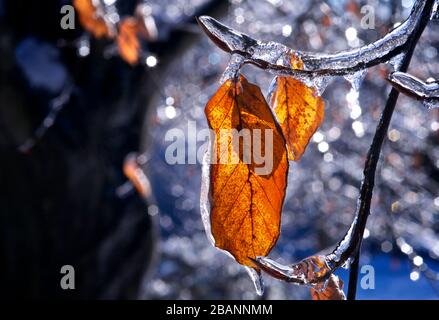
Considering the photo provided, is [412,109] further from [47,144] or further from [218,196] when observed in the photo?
[218,196]

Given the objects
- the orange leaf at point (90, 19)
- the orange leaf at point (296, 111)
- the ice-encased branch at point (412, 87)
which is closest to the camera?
the ice-encased branch at point (412, 87)

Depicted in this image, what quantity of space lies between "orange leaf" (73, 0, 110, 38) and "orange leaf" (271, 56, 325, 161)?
166cm

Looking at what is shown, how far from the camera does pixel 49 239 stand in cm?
259

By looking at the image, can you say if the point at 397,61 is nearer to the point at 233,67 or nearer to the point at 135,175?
the point at 233,67

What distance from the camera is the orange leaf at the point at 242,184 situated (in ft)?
1.79

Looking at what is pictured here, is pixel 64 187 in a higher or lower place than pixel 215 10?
lower

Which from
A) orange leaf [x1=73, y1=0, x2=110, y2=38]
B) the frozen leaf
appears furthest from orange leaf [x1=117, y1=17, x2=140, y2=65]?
the frozen leaf

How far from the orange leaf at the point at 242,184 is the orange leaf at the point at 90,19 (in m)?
1.72

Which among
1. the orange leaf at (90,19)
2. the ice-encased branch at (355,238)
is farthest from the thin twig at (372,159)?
the orange leaf at (90,19)

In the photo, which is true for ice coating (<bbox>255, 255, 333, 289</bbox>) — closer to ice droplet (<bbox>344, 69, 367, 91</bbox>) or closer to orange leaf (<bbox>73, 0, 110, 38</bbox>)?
ice droplet (<bbox>344, 69, 367, 91</bbox>)

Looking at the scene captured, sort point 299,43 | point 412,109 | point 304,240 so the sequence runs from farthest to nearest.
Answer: point 304,240
point 412,109
point 299,43

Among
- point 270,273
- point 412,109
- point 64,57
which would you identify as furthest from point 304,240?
point 270,273

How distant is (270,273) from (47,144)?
2.13m

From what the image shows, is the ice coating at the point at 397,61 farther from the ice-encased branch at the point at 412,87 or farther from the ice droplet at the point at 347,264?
the ice droplet at the point at 347,264
